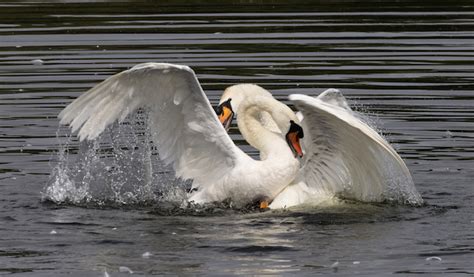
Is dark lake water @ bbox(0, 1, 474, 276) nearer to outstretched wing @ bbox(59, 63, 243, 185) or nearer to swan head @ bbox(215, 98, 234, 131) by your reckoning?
outstretched wing @ bbox(59, 63, 243, 185)

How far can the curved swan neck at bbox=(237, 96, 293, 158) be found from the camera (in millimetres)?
12039

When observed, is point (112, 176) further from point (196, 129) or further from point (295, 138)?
point (295, 138)

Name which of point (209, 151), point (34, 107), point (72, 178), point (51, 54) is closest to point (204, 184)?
point (209, 151)

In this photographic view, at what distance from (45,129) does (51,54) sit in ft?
17.3

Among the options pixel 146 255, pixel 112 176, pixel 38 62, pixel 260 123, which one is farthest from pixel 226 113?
pixel 38 62

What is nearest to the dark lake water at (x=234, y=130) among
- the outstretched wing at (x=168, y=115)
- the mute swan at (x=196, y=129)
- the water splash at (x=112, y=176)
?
the water splash at (x=112, y=176)

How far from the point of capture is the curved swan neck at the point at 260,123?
39.5 ft

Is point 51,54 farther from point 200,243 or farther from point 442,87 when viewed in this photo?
point 200,243

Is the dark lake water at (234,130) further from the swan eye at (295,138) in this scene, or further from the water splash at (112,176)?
the swan eye at (295,138)

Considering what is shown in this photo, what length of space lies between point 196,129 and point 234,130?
3.34 metres

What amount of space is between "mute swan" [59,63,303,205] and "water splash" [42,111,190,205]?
22 cm

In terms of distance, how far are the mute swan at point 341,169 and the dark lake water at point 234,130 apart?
168 mm

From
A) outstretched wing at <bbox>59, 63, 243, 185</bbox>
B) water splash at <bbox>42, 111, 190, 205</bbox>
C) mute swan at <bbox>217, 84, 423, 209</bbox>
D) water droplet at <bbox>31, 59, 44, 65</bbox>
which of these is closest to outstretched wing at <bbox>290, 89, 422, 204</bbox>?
mute swan at <bbox>217, 84, 423, 209</bbox>

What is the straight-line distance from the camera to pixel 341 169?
1191 cm
